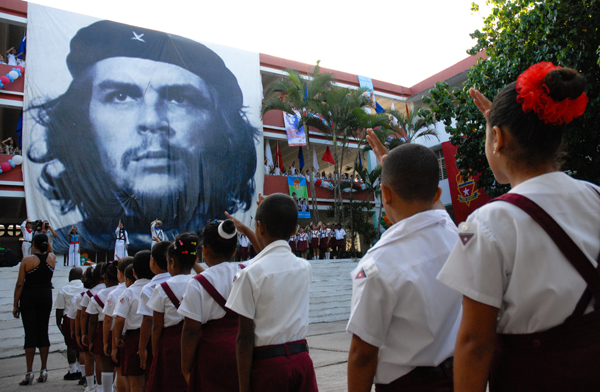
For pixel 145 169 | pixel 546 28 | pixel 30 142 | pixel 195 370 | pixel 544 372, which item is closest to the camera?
pixel 544 372

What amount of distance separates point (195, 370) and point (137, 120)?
1435 cm

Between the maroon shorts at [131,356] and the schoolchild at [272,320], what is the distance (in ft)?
5.51

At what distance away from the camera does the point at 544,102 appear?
3.52 ft

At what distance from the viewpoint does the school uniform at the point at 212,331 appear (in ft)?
7.74

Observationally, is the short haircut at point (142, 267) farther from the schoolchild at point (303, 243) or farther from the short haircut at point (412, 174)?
the schoolchild at point (303, 243)

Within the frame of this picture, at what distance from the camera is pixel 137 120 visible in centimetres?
1523

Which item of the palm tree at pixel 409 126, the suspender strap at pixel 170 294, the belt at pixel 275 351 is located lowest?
the belt at pixel 275 351

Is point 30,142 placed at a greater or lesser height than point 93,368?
greater

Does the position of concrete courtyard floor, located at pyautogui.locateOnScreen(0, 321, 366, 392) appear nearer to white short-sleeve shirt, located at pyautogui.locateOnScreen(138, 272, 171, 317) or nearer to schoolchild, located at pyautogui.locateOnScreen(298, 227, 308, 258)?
white short-sleeve shirt, located at pyautogui.locateOnScreen(138, 272, 171, 317)

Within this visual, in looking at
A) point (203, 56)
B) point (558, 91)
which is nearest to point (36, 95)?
point (203, 56)

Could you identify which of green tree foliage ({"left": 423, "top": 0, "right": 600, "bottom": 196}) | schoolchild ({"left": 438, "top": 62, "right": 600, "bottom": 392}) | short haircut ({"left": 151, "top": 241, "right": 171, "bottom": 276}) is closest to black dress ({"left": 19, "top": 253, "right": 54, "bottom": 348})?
short haircut ({"left": 151, "top": 241, "right": 171, "bottom": 276})

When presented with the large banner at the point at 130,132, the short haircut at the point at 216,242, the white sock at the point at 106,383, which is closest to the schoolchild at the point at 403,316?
the short haircut at the point at 216,242

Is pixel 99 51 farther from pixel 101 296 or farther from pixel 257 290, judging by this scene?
pixel 257 290

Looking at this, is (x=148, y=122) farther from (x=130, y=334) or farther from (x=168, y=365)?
(x=168, y=365)
